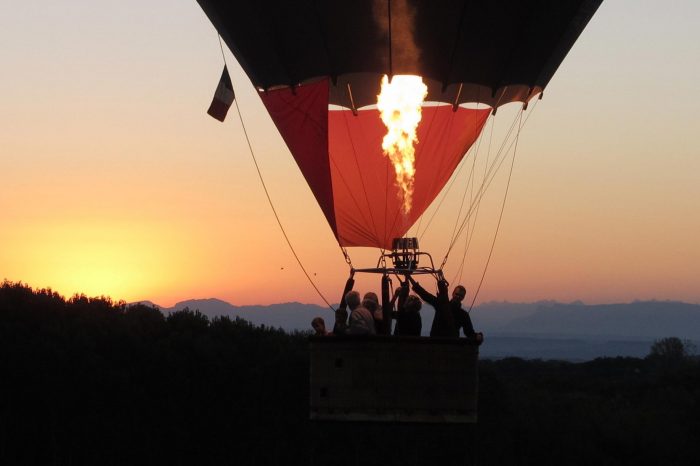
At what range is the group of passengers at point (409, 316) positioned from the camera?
16547 millimetres

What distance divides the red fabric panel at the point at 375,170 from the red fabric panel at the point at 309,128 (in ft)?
0.68

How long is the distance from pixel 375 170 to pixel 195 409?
22.2 meters

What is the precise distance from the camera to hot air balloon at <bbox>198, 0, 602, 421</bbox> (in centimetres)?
1847

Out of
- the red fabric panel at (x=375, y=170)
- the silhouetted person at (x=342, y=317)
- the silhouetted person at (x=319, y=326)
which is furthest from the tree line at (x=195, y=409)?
the silhouetted person at (x=319, y=326)

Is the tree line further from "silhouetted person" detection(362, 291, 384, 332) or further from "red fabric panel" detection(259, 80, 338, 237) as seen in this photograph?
"silhouetted person" detection(362, 291, 384, 332)

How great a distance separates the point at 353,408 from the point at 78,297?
103 ft

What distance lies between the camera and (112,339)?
41.8m

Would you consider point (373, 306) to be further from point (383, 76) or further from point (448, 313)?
point (383, 76)

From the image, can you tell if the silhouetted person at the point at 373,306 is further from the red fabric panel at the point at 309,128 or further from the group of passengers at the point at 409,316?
the red fabric panel at the point at 309,128

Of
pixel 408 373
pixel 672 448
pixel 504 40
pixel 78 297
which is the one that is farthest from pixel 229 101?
pixel 672 448

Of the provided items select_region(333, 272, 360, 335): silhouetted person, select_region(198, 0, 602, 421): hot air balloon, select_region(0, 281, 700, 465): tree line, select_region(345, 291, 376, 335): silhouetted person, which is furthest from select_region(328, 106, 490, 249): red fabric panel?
select_region(0, 281, 700, 465): tree line

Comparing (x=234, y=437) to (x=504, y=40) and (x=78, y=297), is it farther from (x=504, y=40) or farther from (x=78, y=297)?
(x=504, y=40)

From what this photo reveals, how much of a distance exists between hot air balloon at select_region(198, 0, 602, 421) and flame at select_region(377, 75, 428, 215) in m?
0.04

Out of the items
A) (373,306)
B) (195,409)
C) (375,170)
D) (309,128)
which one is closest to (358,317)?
(373,306)
